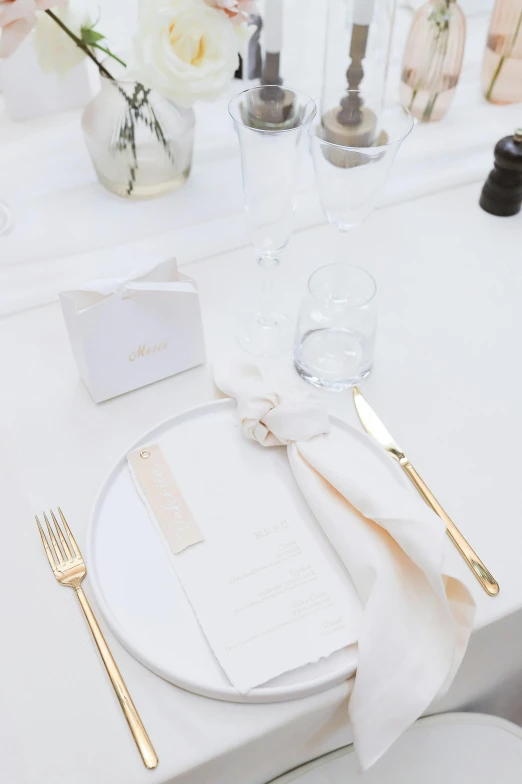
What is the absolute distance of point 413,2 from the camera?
163cm

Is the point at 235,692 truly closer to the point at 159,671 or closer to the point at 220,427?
the point at 159,671

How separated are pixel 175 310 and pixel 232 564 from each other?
0.97ft

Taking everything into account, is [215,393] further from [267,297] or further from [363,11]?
[363,11]

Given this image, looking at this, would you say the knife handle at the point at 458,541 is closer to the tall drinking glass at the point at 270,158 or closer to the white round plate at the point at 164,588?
the white round plate at the point at 164,588

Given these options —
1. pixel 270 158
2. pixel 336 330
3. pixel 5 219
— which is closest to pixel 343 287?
pixel 336 330

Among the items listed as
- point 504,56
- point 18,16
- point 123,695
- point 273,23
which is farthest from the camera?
point 504,56

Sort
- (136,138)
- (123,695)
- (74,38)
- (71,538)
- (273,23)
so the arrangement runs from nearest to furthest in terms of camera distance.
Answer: (123,695) → (71,538) → (74,38) → (136,138) → (273,23)

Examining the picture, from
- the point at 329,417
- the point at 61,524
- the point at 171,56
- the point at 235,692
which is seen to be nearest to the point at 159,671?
the point at 235,692

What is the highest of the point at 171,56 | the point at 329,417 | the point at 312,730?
the point at 171,56

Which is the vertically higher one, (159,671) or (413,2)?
(413,2)

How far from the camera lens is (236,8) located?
0.87m

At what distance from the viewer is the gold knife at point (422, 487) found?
66cm

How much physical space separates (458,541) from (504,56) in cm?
102

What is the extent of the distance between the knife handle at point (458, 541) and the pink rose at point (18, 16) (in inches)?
26.2
